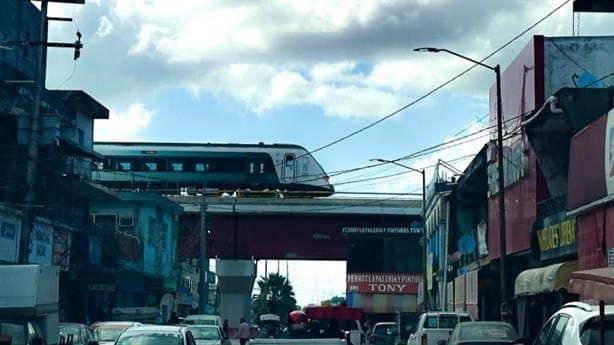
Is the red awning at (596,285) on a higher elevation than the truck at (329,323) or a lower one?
higher

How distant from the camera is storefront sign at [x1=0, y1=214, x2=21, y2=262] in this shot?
3403 cm

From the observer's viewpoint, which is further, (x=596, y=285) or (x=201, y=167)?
(x=201, y=167)

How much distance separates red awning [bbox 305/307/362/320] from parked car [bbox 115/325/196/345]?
4.33 m

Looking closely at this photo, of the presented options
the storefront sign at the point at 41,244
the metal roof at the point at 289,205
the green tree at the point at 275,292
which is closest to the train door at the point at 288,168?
the metal roof at the point at 289,205

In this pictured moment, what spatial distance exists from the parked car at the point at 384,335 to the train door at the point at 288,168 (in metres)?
17.3

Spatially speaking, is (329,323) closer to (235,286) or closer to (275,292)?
(235,286)

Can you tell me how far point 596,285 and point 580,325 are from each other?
1579 millimetres

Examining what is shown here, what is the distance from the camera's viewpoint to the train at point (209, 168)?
60969 mm

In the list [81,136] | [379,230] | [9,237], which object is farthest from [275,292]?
[9,237]

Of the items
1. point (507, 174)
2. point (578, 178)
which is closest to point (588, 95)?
point (578, 178)

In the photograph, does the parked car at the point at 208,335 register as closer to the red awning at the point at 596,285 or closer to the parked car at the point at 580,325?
the red awning at the point at 596,285

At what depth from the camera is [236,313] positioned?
68.2 meters

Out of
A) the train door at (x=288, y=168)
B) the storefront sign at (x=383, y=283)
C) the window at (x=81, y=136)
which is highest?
the train door at (x=288, y=168)

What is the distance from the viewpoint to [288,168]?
202 ft
